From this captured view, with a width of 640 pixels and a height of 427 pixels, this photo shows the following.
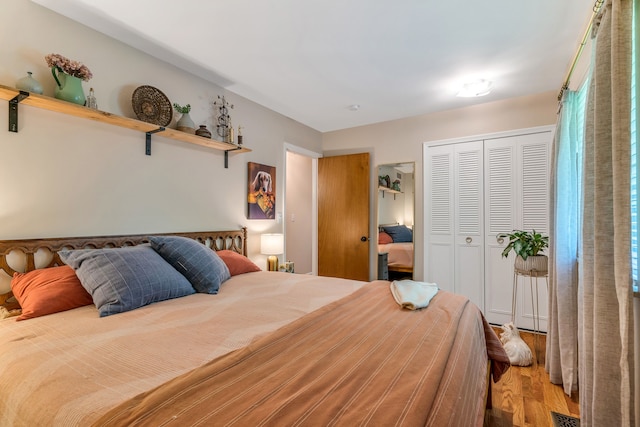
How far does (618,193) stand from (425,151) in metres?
2.84

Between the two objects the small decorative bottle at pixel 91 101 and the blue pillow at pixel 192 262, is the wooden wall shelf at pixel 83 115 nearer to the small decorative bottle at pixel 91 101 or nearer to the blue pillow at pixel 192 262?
the small decorative bottle at pixel 91 101

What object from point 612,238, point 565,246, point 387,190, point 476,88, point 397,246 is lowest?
point 397,246

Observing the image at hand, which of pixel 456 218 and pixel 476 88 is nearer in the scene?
pixel 476 88

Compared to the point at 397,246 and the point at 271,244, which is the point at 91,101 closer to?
the point at 271,244

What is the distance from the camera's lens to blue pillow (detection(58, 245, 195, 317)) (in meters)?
1.52

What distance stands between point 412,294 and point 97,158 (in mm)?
2361

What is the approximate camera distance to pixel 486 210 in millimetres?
3422

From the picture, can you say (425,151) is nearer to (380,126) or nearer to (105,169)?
(380,126)

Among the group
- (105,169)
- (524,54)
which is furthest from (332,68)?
(105,169)

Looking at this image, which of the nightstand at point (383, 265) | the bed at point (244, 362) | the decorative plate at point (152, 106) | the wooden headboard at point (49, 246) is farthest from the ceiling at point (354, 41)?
the nightstand at point (383, 265)

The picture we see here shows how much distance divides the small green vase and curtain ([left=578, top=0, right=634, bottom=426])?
9.26 feet

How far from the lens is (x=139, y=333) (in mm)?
1239

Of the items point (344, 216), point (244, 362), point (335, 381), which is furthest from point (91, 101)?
point (344, 216)

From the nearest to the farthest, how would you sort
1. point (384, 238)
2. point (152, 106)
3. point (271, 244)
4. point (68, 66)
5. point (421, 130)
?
point (68, 66), point (152, 106), point (271, 244), point (421, 130), point (384, 238)
